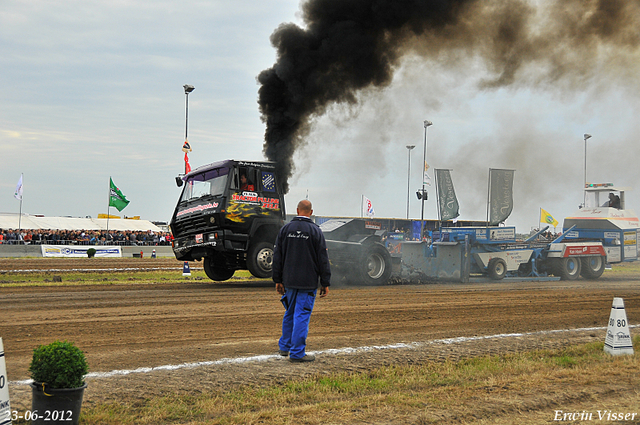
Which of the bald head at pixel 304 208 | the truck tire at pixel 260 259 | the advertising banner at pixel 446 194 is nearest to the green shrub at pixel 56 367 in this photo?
the bald head at pixel 304 208

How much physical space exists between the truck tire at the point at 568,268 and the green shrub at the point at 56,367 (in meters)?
18.1

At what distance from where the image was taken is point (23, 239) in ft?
112

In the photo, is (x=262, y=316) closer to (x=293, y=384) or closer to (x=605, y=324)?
(x=293, y=384)

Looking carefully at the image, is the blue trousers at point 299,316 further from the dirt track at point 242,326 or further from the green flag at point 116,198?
the green flag at point 116,198

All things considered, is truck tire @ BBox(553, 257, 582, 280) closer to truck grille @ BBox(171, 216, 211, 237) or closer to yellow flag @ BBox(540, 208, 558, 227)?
truck grille @ BBox(171, 216, 211, 237)

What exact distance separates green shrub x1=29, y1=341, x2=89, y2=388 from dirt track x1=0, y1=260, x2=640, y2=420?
73cm

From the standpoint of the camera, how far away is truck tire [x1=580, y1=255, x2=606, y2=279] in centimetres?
1967

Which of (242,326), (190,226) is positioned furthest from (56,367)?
(190,226)

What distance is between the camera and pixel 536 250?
18641 millimetres

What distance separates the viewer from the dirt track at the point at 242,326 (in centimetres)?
540

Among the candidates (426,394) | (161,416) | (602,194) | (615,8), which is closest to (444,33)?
(615,8)

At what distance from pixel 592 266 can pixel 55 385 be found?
65.1 feet

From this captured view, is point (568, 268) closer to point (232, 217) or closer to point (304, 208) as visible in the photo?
point (232, 217)

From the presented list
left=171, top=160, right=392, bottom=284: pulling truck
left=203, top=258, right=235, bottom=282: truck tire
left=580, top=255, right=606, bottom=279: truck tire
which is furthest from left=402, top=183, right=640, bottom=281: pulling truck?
left=203, top=258, right=235, bottom=282: truck tire
